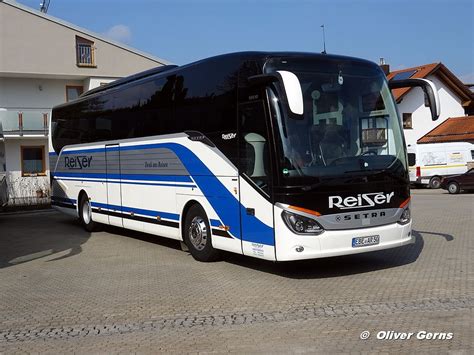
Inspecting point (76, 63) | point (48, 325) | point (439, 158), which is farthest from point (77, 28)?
point (48, 325)

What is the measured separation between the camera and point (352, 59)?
8734 millimetres

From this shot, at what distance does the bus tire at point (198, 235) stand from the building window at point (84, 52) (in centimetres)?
2694

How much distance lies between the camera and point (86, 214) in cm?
1516

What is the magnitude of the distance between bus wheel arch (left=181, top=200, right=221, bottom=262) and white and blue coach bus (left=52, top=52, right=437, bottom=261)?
0.02 meters

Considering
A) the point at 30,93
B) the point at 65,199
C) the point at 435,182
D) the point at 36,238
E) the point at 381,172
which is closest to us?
the point at 381,172

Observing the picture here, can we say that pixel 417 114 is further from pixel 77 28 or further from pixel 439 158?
pixel 77 28

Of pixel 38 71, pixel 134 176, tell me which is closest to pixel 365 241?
pixel 134 176

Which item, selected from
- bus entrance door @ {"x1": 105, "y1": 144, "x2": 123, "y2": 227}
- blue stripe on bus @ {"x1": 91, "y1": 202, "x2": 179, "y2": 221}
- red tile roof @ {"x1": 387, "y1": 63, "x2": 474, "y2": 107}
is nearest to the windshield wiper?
blue stripe on bus @ {"x1": 91, "y1": 202, "x2": 179, "y2": 221}

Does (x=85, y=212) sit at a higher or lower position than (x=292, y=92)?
lower

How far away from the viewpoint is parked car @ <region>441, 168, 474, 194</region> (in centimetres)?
2723

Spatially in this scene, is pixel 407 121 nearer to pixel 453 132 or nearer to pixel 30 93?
pixel 453 132

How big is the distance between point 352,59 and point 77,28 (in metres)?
29.1

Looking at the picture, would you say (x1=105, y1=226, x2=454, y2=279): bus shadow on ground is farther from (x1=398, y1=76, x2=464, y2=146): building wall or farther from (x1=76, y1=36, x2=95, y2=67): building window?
(x1=398, y1=76, x2=464, y2=146): building wall

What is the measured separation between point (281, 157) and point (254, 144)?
2.06ft
